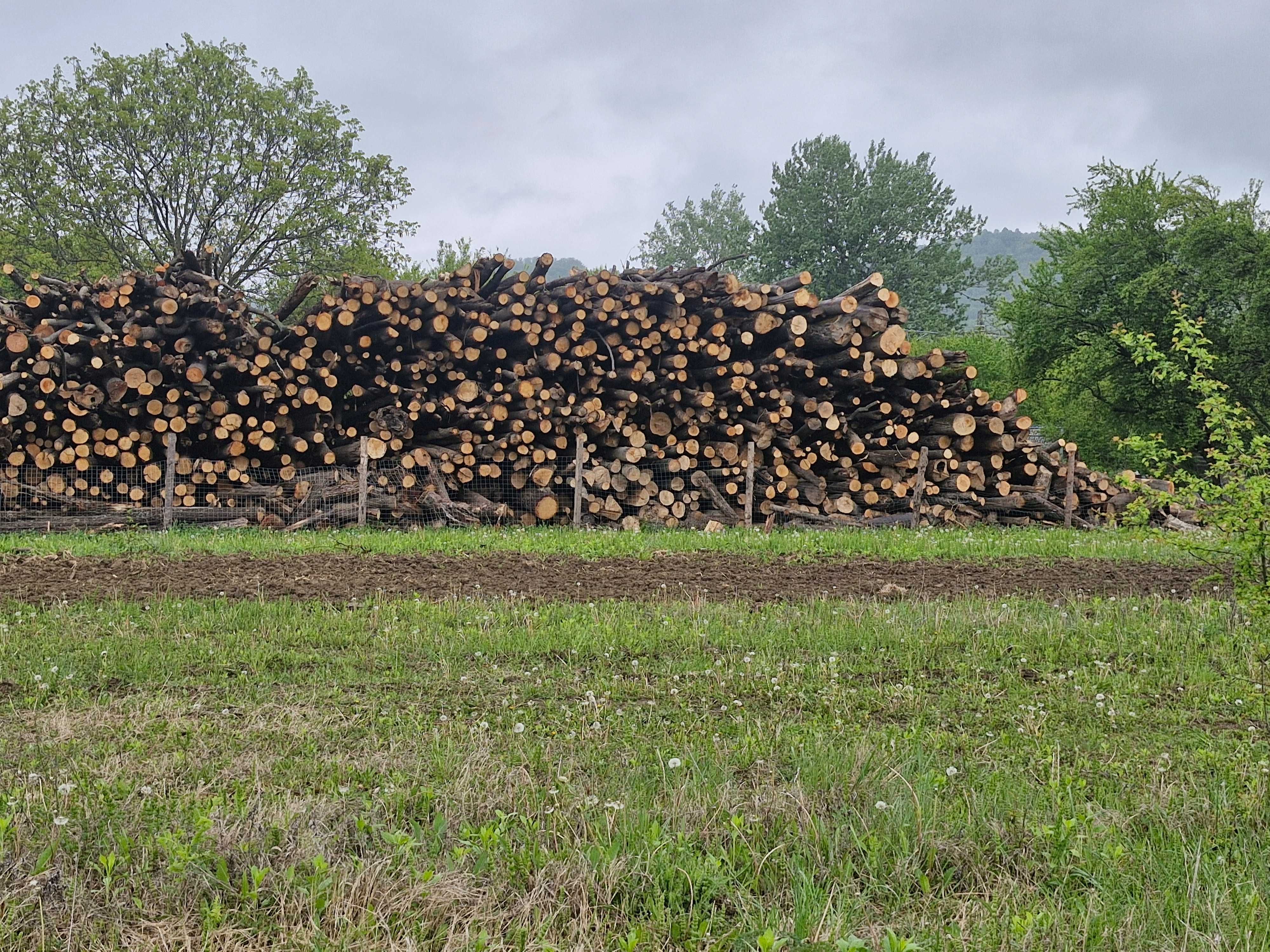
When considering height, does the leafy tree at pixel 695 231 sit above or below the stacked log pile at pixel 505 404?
above

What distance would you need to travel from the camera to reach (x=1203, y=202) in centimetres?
2700

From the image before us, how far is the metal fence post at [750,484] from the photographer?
14266 millimetres

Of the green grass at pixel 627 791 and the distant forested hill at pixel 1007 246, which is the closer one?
the green grass at pixel 627 791

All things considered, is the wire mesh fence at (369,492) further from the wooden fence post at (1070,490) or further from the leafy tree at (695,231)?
the leafy tree at (695,231)

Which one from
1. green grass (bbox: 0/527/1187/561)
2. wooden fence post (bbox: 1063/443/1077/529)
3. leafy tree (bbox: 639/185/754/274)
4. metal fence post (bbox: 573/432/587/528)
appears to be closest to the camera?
green grass (bbox: 0/527/1187/561)

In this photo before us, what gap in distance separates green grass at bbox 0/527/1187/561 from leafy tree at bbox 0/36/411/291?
62.0 feet

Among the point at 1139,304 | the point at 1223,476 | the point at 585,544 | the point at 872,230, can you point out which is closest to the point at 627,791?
the point at 1223,476

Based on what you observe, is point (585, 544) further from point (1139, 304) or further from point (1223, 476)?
point (1139, 304)

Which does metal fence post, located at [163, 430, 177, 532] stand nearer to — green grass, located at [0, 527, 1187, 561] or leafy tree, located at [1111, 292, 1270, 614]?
green grass, located at [0, 527, 1187, 561]

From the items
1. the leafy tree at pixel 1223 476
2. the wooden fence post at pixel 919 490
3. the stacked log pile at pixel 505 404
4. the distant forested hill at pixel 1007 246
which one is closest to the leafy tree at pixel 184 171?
the stacked log pile at pixel 505 404

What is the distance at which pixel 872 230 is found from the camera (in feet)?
153

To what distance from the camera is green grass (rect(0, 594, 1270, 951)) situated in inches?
97.3

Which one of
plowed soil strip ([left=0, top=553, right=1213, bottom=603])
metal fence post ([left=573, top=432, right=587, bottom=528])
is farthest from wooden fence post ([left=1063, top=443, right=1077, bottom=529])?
metal fence post ([left=573, top=432, right=587, bottom=528])

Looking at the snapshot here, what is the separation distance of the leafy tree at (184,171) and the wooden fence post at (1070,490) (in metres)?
23.4
